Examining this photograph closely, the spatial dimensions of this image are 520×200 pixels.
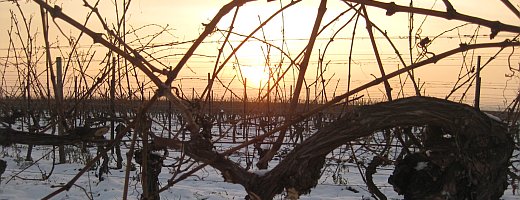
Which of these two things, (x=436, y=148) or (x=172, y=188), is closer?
(x=436, y=148)

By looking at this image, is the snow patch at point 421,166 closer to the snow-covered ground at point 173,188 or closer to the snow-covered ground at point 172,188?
the snow-covered ground at point 173,188

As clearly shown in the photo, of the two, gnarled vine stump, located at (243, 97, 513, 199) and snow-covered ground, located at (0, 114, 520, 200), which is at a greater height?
gnarled vine stump, located at (243, 97, 513, 199)

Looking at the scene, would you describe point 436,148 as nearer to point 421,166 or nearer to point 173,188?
point 421,166

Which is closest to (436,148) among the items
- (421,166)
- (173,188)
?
(421,166)

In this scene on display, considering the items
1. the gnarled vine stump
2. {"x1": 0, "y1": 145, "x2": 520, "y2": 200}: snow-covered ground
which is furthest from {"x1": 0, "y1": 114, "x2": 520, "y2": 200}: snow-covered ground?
the gnarled vine stump

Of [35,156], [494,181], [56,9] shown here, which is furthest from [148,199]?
[35,156]

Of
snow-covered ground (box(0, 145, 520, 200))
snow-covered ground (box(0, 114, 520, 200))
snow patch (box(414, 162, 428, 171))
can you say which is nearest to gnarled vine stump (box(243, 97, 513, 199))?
snow patch (box(414, 162, 428, 171))

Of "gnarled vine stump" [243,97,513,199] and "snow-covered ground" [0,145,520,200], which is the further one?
"snow-covered ground" [0,145,520,200]

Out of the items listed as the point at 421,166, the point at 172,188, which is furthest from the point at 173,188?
the point at 421,166

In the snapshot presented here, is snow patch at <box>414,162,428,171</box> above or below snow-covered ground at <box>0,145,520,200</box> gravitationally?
above

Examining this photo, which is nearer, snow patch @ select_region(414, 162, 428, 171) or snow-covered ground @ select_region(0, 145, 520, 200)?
snow patch @ select_region(414, 162, 428, 171)

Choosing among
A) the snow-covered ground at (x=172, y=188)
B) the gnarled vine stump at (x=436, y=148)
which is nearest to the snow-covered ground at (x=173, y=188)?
the snow-covered ground at (x=172, y=188)

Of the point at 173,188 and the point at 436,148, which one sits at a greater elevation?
the point at 436,148

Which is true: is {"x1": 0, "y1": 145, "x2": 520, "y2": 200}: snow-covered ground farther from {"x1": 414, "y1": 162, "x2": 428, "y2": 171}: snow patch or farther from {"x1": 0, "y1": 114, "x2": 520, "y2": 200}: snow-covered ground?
{"x1": 414, "y1": 162, "x2": 428, "y2": 171}: snow patch
